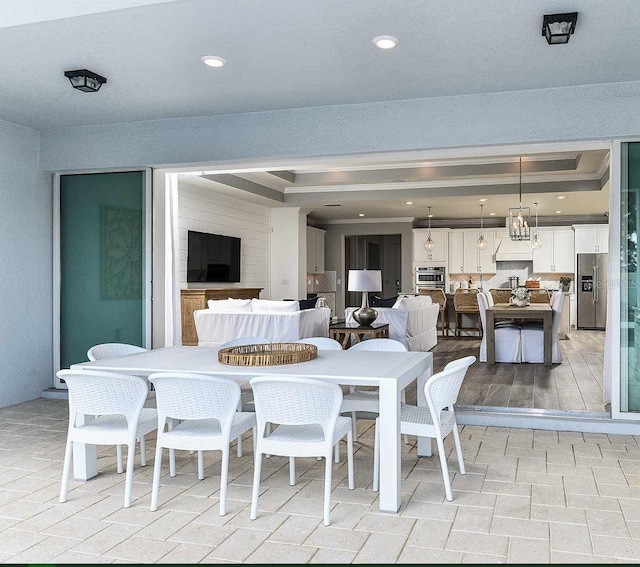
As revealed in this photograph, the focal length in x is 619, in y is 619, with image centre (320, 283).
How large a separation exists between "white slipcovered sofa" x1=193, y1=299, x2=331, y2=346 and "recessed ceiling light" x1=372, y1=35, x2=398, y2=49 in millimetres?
4127

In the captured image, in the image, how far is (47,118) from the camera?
18.4ft

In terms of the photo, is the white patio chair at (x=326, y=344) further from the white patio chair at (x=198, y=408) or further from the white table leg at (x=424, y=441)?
the white patio chair at (x=198, y=408)

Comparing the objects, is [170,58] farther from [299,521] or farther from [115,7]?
[299,521]

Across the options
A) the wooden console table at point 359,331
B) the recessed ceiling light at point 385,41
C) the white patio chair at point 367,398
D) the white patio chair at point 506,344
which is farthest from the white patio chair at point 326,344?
the white patio chair at point 506,344

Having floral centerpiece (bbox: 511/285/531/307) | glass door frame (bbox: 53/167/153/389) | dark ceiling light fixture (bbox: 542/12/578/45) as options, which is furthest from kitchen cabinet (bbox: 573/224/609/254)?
dark ceiling light fixture (bbox: 542/12/578/45)

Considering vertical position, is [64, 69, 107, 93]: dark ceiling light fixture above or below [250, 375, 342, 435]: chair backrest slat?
above

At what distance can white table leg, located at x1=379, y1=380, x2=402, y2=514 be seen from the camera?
3.03m

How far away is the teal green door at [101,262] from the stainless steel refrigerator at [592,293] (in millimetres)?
10152

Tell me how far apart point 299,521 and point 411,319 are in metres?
5.58

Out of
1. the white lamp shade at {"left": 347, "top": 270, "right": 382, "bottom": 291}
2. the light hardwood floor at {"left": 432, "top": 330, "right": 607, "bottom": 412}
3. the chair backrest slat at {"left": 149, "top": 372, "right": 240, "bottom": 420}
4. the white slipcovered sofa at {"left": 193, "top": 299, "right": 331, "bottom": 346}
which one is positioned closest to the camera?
the chair backrest slat at {"left": 149, "top": 372, "right": 240, "bottom": 420}

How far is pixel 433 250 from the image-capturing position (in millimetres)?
13836

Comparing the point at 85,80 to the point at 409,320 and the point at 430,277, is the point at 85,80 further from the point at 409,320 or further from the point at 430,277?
the point at 430,277

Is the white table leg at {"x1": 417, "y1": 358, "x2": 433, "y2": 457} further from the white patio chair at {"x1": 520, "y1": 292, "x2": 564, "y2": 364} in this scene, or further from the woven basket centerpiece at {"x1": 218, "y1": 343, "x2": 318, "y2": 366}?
the white patio chair at {"x1": 520, "y1": 292, "x2": 564, "y2": 364}

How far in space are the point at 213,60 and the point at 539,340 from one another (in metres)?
5.82
